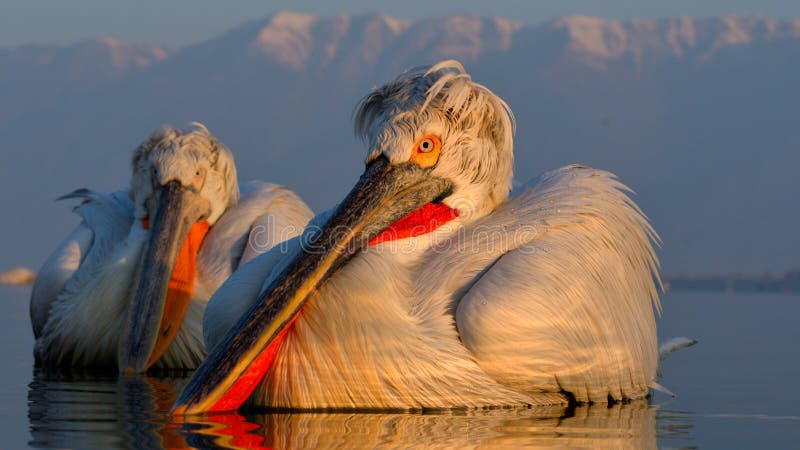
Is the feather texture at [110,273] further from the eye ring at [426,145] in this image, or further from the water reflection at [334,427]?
the eye ring at [426,145]

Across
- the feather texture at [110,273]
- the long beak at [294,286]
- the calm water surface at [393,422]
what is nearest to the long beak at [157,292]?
the feather texture at [110,273]

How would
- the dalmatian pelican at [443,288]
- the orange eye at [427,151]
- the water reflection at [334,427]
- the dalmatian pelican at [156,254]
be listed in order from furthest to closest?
the dalmatian pelican at [156,254], the orange eye at [427,151], the dalmatian pelican at [443,288], the water reflection at [334,427]

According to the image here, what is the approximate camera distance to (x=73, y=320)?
28.2ft

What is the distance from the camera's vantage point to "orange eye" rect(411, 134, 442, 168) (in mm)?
6645

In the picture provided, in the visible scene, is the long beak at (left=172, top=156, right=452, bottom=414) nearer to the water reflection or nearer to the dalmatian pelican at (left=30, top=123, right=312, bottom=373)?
the water reflection

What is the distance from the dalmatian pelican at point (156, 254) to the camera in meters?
8.48

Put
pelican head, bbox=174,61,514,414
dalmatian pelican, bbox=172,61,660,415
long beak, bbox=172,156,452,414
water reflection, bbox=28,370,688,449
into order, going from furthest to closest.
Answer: pelican head, bbox=174,61,514,414 < dalmatian pelican, bbox=172,61,660,415 < long beak, bbox=172,156,452,414 < water reflection, bbox=28,370,688,449

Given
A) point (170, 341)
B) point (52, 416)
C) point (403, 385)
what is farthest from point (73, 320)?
point (403, 385)

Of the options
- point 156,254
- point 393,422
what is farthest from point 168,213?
point 393,422

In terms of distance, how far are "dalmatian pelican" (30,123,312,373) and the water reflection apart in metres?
1.76

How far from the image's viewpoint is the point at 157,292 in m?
8.37

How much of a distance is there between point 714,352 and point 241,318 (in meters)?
5.56

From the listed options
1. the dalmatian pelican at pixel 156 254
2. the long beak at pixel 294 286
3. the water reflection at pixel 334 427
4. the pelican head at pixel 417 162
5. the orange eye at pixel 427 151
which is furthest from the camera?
the dalmatian pelican at pixel 156 254

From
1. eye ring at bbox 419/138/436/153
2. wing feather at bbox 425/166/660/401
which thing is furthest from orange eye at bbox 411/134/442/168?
wing feather at bbox 425/166/660/401
